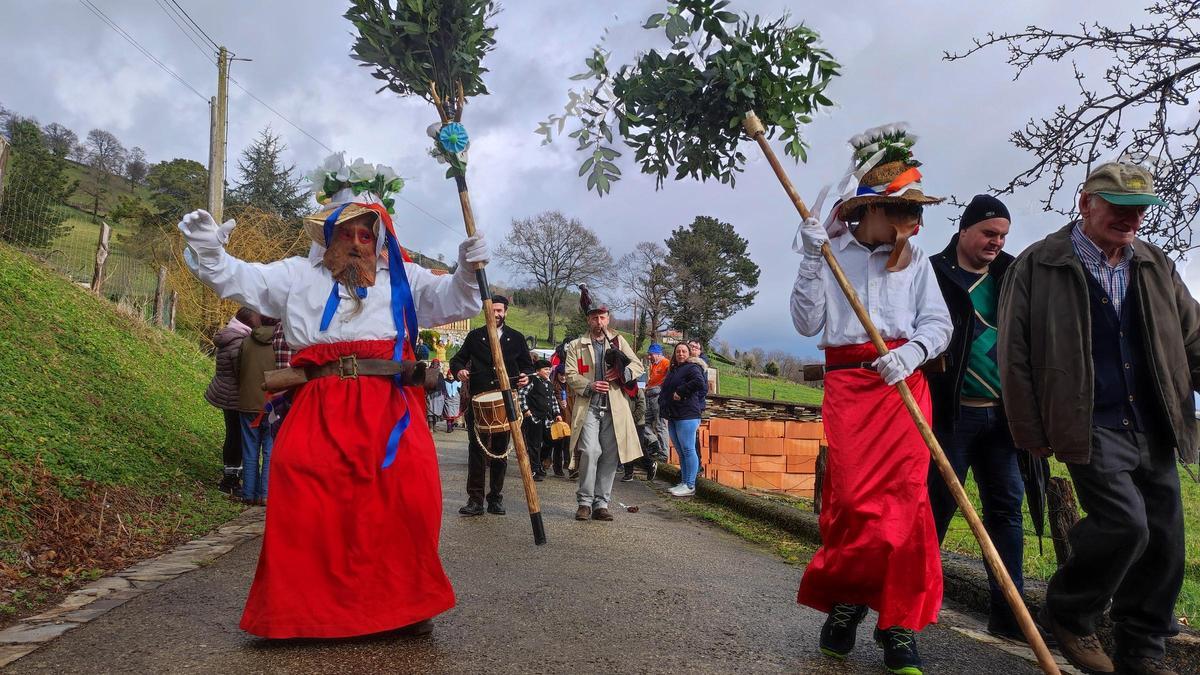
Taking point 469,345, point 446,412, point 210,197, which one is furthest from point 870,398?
point 446,412

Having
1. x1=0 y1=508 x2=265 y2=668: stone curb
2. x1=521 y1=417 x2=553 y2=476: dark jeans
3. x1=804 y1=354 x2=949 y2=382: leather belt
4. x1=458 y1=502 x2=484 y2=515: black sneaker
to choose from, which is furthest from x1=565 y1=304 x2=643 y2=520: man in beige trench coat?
x1=804 y1=354 x2=949 y2=382: leather belt

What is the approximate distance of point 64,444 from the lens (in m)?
6.83

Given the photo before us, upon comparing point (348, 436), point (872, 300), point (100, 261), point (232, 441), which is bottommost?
point (232, 441)

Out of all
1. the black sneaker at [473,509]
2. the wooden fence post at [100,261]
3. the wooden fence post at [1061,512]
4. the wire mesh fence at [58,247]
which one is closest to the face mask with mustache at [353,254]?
the wooden fence post at [1061,512]

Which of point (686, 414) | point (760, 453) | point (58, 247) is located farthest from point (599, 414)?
point (58, 247)

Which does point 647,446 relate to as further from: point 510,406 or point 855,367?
point 855,367

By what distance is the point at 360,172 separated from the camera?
464cm

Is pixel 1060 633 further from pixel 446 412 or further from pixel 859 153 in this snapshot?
pixel 446 412

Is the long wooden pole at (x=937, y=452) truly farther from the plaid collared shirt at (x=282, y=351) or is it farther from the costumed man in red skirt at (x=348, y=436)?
the plaid collared shirt at (x=282, y=351)

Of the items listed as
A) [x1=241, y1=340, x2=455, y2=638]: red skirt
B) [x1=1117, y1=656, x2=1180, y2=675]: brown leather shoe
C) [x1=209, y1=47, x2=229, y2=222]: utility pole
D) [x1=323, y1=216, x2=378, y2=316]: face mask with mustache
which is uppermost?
[x1=209, y1=47, x2=229, y2=222]: utility pole

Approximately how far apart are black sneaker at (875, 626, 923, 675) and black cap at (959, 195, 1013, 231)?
230 centimetres

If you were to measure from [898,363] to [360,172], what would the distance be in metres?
2.80

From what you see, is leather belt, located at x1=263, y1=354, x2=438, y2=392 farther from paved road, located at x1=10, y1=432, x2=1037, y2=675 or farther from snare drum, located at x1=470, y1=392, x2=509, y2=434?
snare drum, located at x1=470, y1=392, x2=509, y2=434

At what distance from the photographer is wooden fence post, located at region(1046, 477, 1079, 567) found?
505cm
